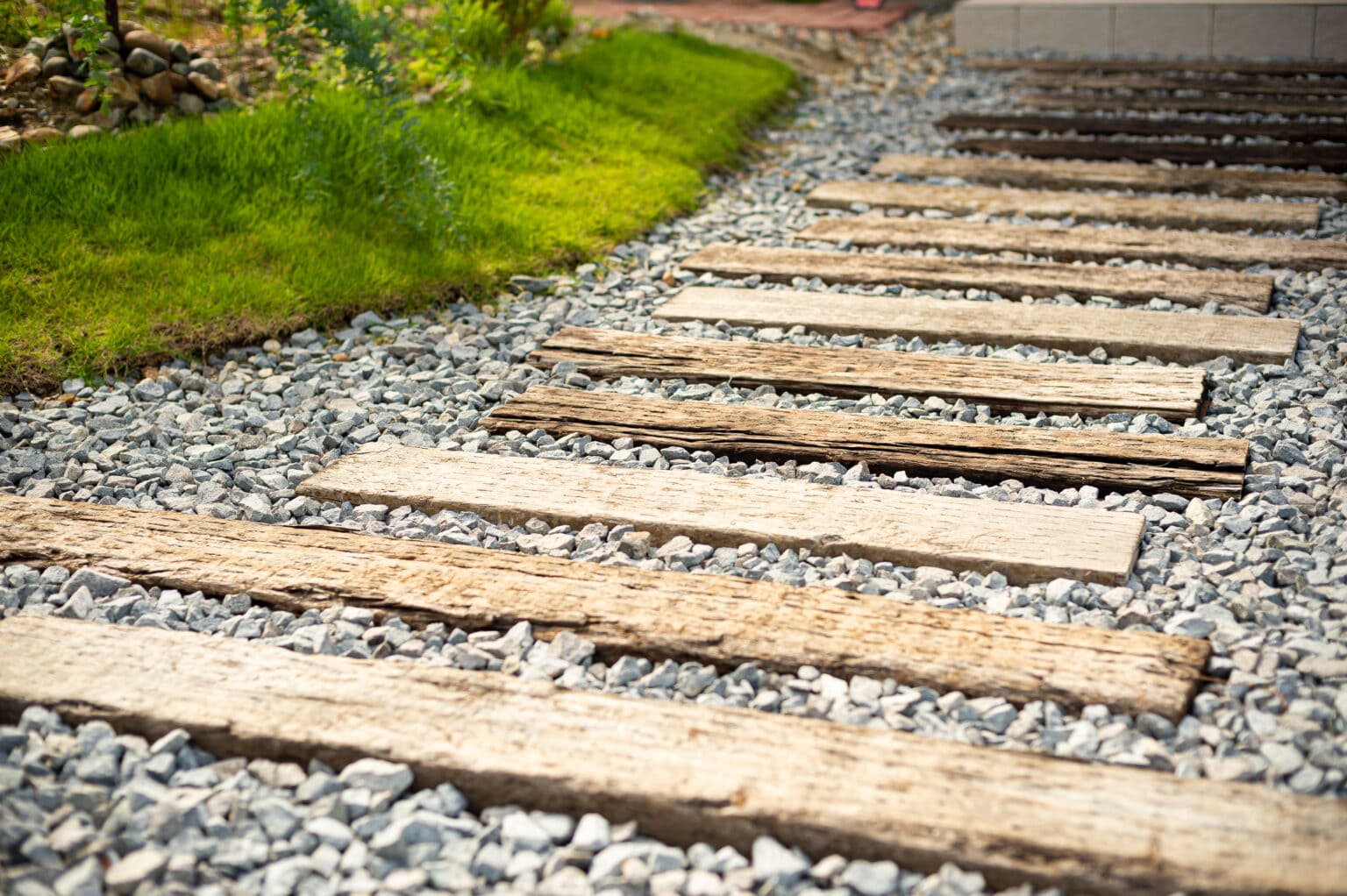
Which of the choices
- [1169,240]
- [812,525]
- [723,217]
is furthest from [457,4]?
[812,525]

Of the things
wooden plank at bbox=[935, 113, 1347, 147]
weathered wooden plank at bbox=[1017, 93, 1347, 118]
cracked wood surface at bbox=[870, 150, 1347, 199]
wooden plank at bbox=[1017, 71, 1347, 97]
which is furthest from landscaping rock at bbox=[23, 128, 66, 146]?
wooden plank at bbox=[1017, 71, 1347, 97]

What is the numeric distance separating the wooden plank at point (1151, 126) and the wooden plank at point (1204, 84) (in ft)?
1.78

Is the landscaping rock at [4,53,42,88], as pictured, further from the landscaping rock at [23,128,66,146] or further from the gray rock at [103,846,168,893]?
the gray rock at [103,846,168,893]

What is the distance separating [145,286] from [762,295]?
1804mm

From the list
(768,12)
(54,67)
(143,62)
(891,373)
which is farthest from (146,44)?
(768,12)

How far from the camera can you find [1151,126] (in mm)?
5734

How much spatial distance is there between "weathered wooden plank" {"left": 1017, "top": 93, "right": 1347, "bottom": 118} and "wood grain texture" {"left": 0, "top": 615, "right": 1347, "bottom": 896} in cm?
501

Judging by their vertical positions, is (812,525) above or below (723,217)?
below

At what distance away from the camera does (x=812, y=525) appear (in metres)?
2.50

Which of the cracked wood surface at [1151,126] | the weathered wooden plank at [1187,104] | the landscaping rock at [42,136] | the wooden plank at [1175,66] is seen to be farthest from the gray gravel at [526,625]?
the wooden plank at [1175,66]

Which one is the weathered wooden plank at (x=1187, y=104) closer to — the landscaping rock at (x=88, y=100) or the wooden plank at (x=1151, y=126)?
the wooden plank at (x=1151, y=126)

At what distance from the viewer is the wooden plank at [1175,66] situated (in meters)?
6.53

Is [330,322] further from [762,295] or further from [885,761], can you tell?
[885,761]

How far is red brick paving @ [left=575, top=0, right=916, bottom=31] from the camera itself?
27.8ft
